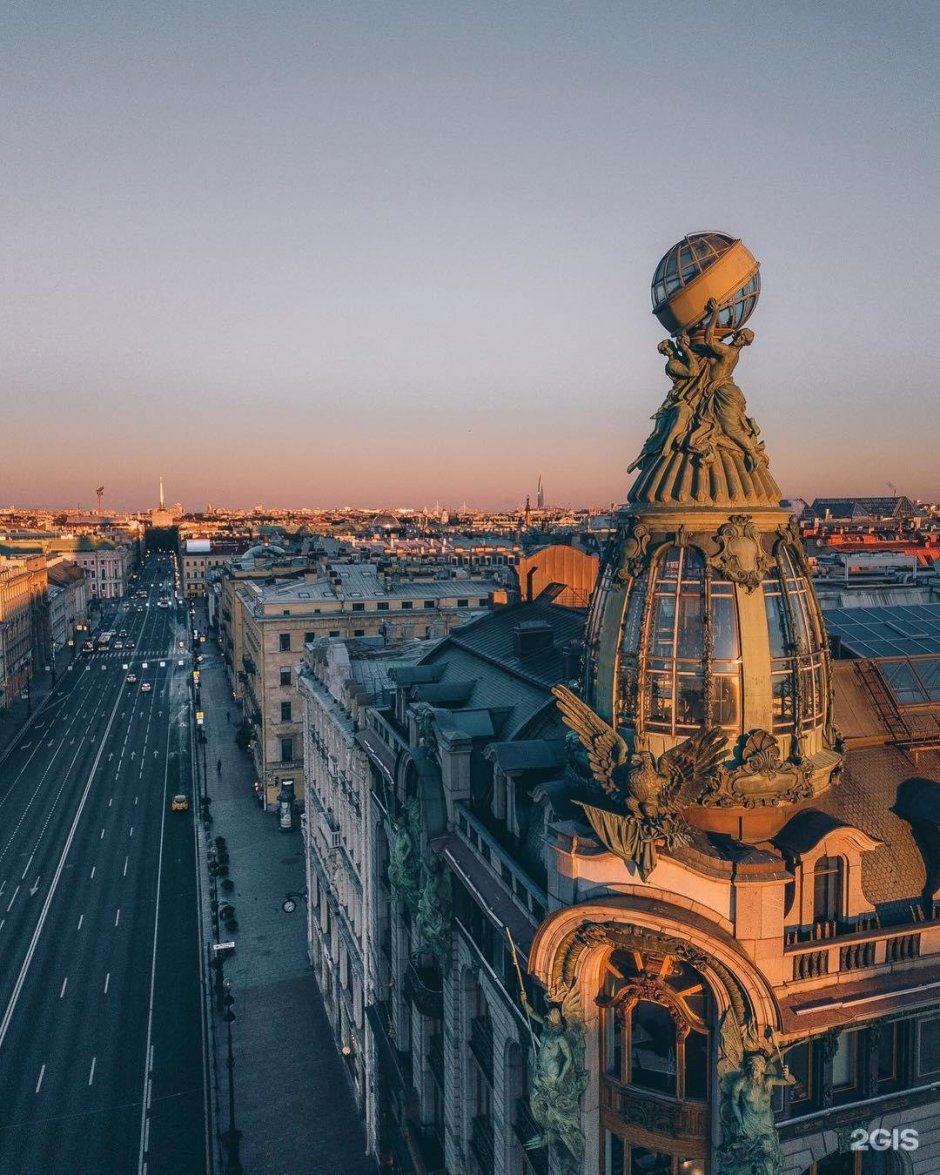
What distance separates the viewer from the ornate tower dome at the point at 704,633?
22016 millimetres

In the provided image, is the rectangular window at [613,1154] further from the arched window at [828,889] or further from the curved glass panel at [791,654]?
the curved glass panel at [791,654]

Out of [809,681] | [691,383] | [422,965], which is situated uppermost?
[691,383]

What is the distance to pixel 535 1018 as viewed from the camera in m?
23.0

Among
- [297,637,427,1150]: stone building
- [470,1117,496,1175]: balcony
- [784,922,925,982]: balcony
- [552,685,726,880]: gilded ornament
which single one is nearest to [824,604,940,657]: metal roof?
[784,922,925,982]: balcony

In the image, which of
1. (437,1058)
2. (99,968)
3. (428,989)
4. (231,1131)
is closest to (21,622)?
(99,968)

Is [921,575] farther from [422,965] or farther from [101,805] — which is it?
[101,805]

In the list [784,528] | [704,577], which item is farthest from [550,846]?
[784,528]

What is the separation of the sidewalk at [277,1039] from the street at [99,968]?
2.82 metres

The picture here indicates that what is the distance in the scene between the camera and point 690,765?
21656mm

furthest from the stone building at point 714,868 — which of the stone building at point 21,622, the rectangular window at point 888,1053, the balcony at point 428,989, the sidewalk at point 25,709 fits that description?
the stone building at point 21,622

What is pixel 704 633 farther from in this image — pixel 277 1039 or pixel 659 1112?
pixel 277 1039

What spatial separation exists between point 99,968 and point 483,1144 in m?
45.9

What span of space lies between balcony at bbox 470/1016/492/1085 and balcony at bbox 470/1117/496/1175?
7.62 feet

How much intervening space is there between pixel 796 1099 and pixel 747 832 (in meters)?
6.68
